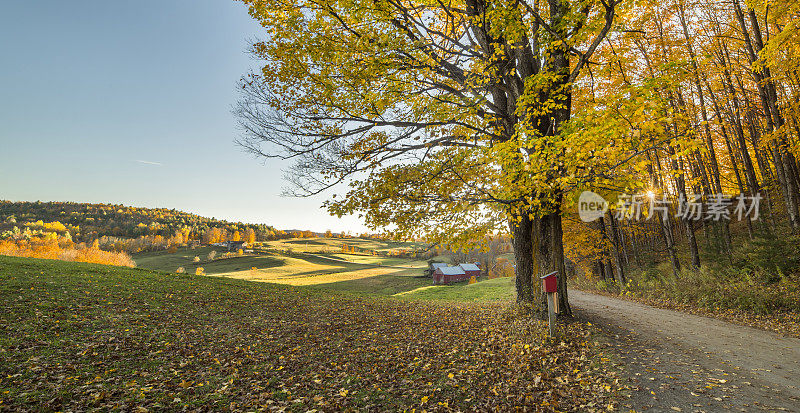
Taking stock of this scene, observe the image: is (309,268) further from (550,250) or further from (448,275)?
(550,250)

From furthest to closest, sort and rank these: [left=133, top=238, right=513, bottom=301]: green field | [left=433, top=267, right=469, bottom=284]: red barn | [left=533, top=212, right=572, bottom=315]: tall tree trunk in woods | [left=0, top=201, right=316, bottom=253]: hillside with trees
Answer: [left=0, top=201, right=316, bottom=253]: hillside with trees → [left=433, top=267, right=469, bottom=284]: red barn → [left=133, top=238, right=513, bottom=301]: green field → [left=533, top=212, right=572, bottom=315]: tall tree trunk in woods

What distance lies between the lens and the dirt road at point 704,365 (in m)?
4.91

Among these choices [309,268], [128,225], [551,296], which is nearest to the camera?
[551,296]

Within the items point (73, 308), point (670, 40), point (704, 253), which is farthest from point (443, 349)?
point (704, 253)

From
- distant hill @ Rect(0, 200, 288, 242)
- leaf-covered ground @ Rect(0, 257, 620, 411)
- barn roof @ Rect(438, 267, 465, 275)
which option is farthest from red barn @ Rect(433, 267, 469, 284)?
distant hill @ Rect(0, 200, 288, 242)

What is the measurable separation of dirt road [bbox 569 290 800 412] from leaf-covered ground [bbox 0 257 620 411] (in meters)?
0.68

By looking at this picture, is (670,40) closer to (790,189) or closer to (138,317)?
(790,189)

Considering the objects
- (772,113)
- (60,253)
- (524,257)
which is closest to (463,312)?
(524,257)

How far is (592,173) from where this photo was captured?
7.89 metres

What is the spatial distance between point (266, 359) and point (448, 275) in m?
52.1

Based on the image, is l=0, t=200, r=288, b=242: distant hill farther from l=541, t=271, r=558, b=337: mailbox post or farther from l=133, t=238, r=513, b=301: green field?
l=541, t=271, r=558, b=337: mailbox post

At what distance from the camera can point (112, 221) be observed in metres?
130

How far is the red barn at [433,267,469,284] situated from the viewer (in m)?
57.6

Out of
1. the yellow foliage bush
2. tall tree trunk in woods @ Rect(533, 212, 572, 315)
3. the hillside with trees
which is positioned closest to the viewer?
tall tree trunk in woods @ Rect(533, 212, 572, 315)
